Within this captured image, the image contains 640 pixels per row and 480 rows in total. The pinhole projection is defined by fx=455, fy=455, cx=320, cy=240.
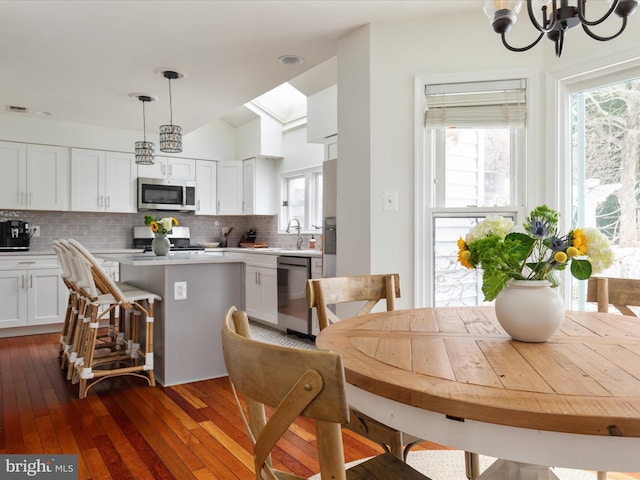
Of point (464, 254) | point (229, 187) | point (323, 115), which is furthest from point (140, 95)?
point (464, 254)

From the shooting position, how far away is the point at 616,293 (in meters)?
1.91

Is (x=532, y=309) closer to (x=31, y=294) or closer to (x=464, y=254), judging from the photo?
(x=464, y=254)

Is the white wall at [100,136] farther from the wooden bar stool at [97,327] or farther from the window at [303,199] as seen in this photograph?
the wooden bar stool at [97,327]

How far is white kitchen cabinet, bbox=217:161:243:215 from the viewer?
6656 mm

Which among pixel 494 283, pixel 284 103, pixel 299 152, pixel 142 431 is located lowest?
pixel 142 431

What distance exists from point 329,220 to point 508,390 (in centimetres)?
317

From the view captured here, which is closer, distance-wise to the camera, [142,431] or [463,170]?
[142,431]

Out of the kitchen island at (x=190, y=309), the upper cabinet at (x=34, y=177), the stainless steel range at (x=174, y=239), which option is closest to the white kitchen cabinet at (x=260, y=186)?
the stainless steel range at (x=174, y=239)

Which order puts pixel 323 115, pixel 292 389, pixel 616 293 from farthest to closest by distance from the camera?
pixel 323 115 < pixel 616 293 < pixel 292 389

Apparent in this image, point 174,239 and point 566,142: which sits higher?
point 566,142

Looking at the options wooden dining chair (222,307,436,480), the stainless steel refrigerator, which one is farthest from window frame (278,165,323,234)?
wooden dining chair (222,307,436,480)

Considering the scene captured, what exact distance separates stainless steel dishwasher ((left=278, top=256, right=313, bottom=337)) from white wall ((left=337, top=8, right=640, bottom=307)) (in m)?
1.27

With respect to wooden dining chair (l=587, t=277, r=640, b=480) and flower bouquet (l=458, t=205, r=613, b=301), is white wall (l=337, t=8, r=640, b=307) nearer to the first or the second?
wooden dining chair (l=587, t=277, r=640, b=480)

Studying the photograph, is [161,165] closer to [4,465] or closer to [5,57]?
[5,57]
